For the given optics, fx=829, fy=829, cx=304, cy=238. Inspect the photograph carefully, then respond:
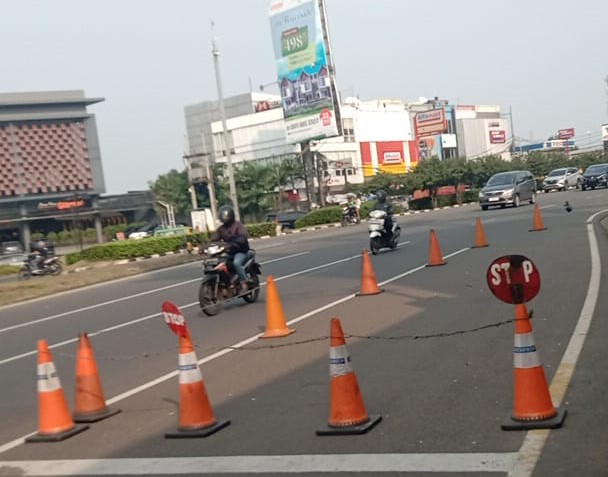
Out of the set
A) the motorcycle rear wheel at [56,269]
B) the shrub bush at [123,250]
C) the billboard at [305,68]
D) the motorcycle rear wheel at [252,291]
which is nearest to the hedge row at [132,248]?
the shrub bush at [123,250]

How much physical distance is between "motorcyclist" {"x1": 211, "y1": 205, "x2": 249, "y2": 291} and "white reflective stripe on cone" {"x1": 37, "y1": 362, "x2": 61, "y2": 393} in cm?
674

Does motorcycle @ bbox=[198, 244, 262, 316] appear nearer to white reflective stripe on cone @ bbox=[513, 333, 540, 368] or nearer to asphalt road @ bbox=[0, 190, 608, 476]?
asphalt road @ bbox=[0, 190, 608, 476]

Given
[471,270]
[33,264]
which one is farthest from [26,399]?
[33,264]

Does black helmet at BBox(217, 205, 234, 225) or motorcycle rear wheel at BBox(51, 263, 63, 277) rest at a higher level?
black helmet at BBox(217, 205, 234, 225)

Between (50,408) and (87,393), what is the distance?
480 millimetres

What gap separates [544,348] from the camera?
8.27 metres

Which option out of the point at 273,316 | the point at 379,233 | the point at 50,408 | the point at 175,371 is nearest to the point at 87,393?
the point at 50,408

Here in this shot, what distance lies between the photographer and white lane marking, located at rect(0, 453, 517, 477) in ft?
17.0

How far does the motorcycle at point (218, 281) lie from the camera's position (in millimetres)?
13508

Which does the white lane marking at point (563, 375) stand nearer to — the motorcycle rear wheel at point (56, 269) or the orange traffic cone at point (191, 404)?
the orange traffic cone at point (191, 404)

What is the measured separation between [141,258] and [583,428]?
30639mm

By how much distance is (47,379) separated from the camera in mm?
7215

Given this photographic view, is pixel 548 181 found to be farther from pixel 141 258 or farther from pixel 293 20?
pixel 141 258

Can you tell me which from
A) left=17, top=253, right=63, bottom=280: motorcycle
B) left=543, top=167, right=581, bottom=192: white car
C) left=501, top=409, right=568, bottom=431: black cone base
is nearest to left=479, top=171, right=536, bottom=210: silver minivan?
left=543, top=167, right=581, bottom=192: white car
